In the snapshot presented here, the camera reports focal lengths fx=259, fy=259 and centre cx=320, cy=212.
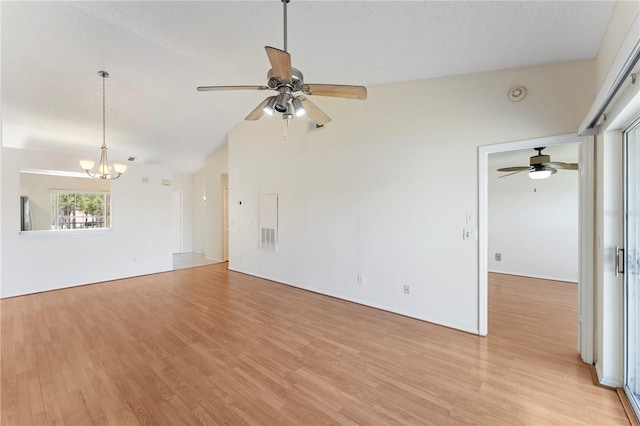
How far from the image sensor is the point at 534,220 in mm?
5359

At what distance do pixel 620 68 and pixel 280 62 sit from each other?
194 cm

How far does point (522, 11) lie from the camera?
6.28 feet

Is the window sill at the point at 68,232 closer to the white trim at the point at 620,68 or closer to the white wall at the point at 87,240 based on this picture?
the white wall at the point at 87,240

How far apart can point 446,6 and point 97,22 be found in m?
3.40

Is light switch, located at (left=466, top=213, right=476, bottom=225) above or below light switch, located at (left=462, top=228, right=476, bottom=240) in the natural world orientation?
above

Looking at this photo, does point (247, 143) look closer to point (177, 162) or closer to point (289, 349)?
point (177, 162)

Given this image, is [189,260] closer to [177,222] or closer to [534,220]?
[177,222]

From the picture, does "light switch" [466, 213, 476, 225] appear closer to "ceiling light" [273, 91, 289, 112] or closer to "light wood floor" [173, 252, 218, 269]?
"ceiling light" [273, 91, 289, 112]

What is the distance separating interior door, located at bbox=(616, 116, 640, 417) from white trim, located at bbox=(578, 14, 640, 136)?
34 cm

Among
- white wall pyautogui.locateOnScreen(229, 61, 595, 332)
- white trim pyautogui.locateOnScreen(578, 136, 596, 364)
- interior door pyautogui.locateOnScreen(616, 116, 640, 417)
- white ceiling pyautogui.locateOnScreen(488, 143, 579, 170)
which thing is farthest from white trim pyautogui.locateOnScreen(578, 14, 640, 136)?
white ceiling pyautogui.locateOnScreen(488, 143, 579, 170)

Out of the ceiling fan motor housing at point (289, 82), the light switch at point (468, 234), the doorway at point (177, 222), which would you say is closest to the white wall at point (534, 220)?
the light switch at point (468, 234)

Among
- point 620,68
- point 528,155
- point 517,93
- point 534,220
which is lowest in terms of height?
point 534,220

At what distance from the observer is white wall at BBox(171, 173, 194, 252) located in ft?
28.0

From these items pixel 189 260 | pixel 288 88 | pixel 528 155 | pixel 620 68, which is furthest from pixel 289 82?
pixel 189 260
